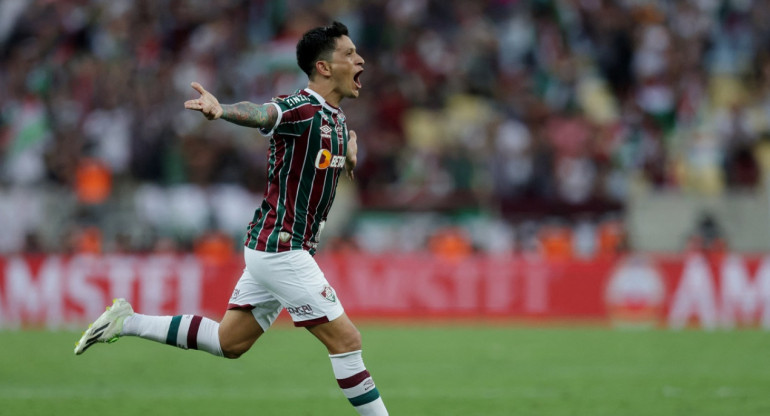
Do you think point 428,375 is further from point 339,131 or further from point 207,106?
point 207,106

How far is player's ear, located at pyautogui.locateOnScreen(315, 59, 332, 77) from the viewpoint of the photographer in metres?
7.15

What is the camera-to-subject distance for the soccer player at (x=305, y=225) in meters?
6.96

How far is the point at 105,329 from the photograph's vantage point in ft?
24.0

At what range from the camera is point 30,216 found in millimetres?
17828

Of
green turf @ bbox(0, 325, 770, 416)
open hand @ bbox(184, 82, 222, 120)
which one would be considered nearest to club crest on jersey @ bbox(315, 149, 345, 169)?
open hand @ bbox(184, 82, 222, 120)

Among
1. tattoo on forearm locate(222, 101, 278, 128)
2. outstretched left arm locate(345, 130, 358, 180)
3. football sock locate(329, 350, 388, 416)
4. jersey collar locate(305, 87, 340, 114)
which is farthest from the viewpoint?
outstretched left arm locate(345, 130, 358, 180)

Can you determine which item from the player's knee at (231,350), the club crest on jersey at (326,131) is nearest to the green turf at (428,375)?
the player's knee at (231,350)

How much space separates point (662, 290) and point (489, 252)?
284 centimetres

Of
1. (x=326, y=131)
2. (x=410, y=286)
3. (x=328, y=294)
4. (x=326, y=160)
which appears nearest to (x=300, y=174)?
(x=326, y=160)

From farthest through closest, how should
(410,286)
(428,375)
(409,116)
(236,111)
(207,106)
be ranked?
(409,116), (410,286), (428,375), (236,111), (207,106)

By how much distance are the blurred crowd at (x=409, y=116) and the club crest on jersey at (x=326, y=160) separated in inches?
423

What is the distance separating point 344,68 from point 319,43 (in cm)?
22

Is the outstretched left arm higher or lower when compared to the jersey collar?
lower

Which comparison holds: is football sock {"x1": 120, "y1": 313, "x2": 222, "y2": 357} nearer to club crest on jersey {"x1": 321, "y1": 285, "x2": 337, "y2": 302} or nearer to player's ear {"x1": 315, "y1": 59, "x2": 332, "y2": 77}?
club crest on jersey {"x1": 321, "y1": 285, "x2": 337, "y2": 302}
